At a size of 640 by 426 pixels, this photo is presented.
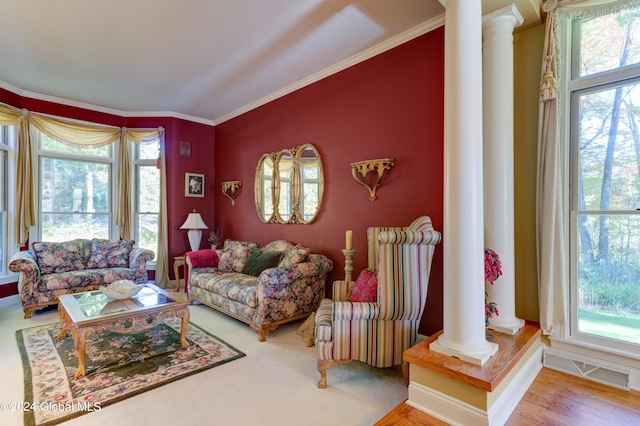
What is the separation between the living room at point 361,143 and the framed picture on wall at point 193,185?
0.09m

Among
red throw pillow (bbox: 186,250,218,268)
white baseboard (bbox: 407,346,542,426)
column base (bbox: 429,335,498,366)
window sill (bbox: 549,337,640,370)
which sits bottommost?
white baseboard (bbox: 407,346,542,426)

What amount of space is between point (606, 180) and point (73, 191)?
6652 millimetres

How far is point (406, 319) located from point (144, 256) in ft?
12.8

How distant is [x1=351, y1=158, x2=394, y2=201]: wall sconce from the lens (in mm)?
3209

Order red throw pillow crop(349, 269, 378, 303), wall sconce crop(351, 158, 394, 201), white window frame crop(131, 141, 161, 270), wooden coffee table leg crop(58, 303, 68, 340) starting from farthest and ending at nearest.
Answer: white window frame crop(131, 141, 161, 270)
wall sconce crop(351, 158, 394, 201)
wooden coffee table leg crop(58, 303, 68, 340)
red throw pillow crop(349, 269, 378, 303)

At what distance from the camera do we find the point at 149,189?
18.6 ft

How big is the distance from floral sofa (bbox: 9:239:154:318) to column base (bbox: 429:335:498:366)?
13.7ft

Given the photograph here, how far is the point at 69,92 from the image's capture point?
15.1 ft

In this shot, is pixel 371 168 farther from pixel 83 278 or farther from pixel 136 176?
pixel 136 176

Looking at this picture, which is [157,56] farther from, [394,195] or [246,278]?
[394,195]

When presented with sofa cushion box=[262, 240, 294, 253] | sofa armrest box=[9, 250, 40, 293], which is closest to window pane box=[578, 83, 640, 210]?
sofa cushion box=[262, 240, 294, 253]

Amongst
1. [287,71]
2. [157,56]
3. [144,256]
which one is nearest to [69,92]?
[157,56]

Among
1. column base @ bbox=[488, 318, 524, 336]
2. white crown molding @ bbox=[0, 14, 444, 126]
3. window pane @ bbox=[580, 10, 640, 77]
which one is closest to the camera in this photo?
window pane @ bbox=[580, 10, 640, 77]

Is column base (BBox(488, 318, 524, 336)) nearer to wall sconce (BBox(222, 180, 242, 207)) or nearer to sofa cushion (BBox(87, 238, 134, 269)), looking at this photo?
wall sconce (BBox(222, 180, 242, 207))
